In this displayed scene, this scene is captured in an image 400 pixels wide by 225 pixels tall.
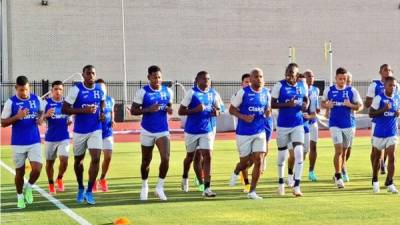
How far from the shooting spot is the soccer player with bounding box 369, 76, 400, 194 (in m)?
13.7

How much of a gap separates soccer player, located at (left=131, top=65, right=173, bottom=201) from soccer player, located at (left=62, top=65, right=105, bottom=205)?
2.07 feet

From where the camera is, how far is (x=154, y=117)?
12938 mm

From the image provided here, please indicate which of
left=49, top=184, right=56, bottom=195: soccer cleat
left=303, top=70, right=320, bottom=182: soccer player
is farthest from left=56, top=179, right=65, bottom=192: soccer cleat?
left=303, top=70, right=320, bottom=182: soccer player

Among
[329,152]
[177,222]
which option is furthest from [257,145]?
[329,152]

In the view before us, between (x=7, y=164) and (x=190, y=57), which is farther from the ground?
(x=190, y=57)

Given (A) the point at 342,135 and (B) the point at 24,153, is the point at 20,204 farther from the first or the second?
(A) the point at 342,135

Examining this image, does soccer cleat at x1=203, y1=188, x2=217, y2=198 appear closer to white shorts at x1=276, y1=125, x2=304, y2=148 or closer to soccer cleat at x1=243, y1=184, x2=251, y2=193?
soccer cleat at x1=243, y1=184, x2=251, y2=193

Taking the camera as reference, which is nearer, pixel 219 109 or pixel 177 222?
pixel 177 222

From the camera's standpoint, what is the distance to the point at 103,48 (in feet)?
168

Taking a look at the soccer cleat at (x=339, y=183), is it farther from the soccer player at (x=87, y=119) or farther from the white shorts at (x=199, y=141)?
the soccer player at (x=87, y=119)

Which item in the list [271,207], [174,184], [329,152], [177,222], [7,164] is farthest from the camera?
[329,152]

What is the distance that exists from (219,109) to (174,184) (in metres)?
2.57

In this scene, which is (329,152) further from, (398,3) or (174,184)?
(398,3)

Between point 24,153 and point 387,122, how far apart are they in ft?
20.8
